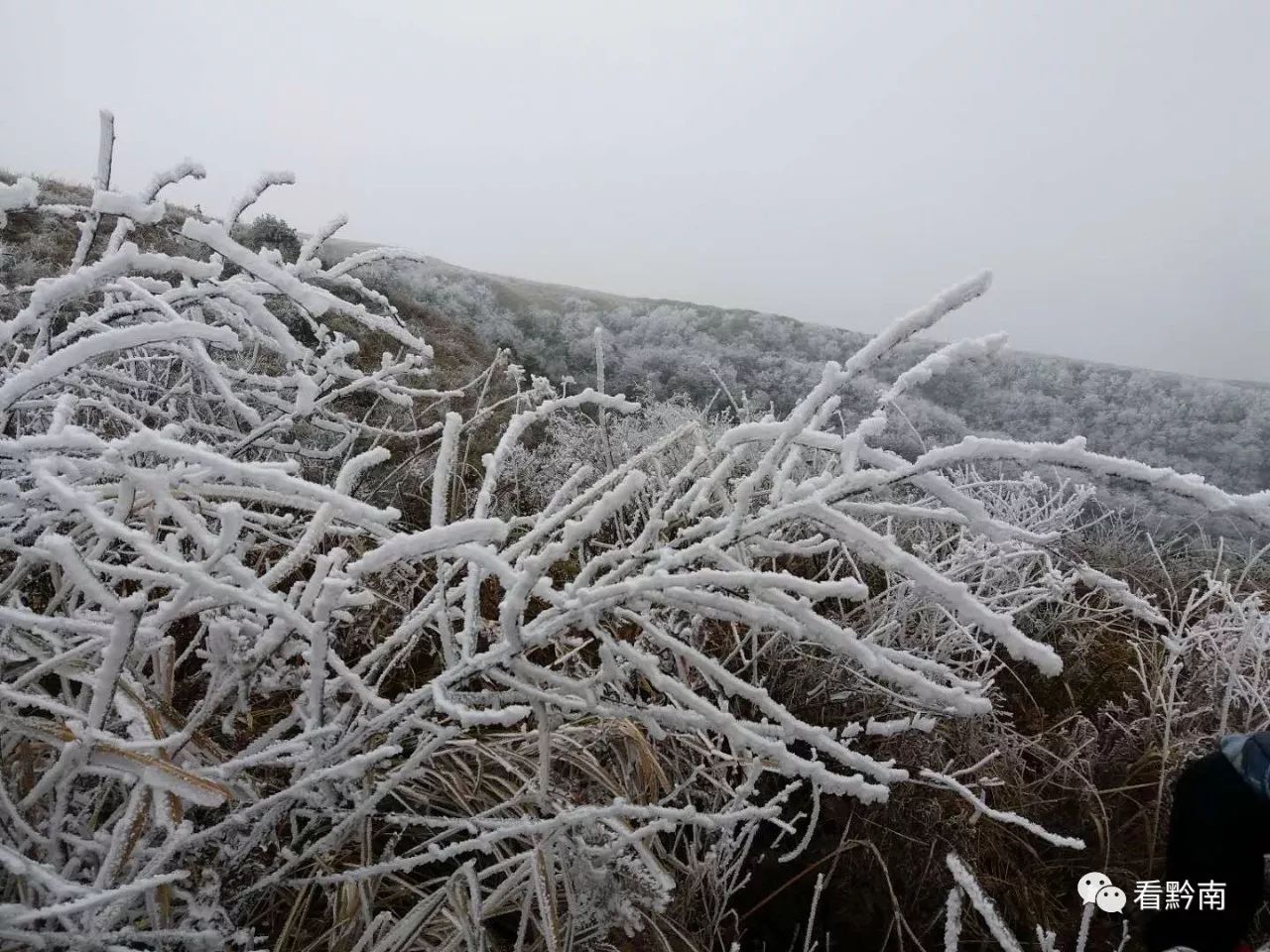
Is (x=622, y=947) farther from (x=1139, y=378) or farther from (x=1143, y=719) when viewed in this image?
(x=1139, y=378)

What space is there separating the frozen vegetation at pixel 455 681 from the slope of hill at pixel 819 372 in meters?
9.10

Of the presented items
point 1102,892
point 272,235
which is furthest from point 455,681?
point 272,235

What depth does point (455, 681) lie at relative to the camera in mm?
740

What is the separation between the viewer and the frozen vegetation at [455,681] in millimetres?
631

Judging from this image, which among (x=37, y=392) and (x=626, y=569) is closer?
(x=626, y=569)

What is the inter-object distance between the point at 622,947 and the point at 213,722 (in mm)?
776

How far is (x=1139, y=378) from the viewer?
47.8 ft

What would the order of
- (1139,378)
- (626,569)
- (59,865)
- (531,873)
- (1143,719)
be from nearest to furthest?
(626,569), (59,865), (531,873), (1143,719), (1139,378)

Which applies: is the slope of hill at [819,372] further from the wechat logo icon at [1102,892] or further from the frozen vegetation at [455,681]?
the frozen vegetation at [455,681]

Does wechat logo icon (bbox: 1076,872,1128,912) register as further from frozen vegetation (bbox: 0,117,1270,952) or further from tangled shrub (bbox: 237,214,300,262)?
tangled shrub (bbox: 237,214,300,262)

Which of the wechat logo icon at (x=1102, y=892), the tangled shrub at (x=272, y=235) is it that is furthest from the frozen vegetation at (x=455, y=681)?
the tangled shrub at (x=272, y=235)

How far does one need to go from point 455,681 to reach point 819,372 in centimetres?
1243

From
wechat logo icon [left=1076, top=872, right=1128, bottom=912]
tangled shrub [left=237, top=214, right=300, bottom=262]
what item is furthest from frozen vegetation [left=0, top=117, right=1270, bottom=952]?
tangled shrub [left=237, top=214, right=300, bottom=262]

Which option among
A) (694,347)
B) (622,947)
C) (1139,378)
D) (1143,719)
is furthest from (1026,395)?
(622,947)
